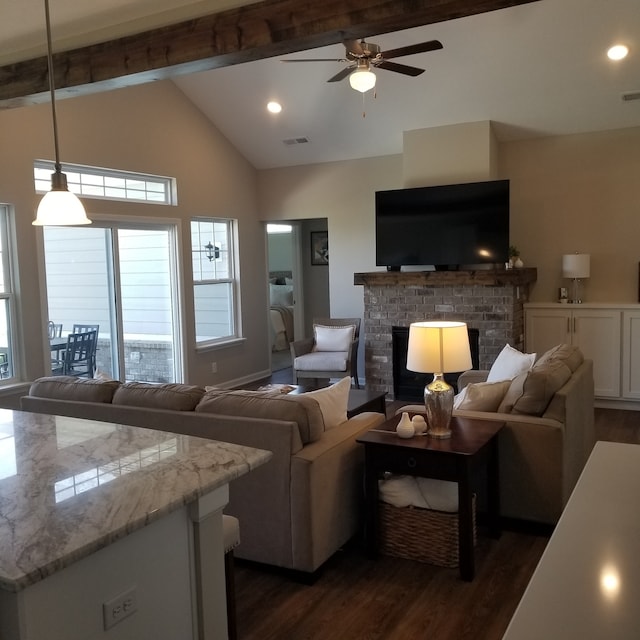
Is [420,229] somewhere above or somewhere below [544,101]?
below

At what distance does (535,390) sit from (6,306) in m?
4.15

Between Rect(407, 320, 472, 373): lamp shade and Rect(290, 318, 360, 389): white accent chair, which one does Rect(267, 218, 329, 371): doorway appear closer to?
Rect(290, 318, 360, 389): white accent chair

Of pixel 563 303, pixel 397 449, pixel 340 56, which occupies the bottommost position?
pixel 397 449

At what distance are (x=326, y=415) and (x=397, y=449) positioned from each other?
431 mm

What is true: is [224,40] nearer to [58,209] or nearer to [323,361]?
[58,209]

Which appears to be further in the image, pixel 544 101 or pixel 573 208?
pixel 573 208

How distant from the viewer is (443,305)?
6.62 m

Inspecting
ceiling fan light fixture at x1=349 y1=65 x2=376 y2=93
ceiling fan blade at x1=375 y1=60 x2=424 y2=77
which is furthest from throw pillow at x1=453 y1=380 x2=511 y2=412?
ceiling fan blade at x1=375 y1=60 x2=424 y2=77

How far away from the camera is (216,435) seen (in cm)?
313

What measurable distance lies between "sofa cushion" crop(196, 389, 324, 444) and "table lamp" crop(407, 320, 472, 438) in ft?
1.81

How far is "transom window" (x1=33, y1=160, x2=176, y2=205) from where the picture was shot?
5539mm

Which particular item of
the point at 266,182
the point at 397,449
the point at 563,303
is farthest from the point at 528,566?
the point at 266,182

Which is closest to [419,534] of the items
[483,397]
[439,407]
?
[439,407]

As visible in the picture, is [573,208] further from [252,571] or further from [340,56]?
[252,571]
